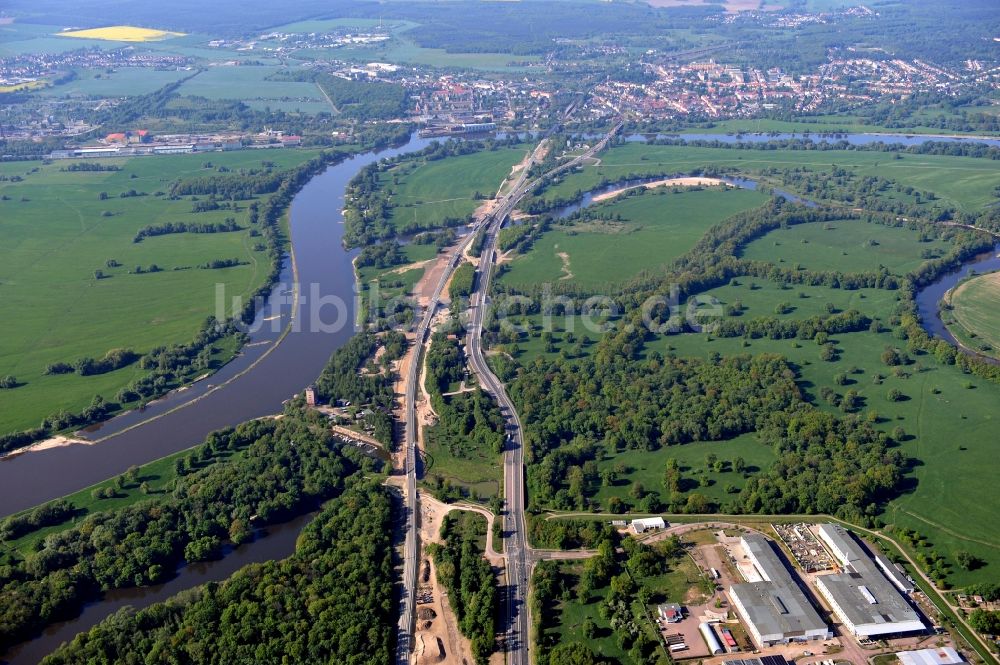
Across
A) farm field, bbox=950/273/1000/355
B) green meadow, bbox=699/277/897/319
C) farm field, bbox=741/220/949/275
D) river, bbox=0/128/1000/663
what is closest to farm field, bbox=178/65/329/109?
river, bbox=0/128/1000/663

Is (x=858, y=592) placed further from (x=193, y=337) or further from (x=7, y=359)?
(x=7, y=359)

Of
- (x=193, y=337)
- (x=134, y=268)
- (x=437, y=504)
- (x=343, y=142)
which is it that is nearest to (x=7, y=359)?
(x=193, y=337)

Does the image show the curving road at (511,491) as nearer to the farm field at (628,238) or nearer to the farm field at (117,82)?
the farm field at (628,238)

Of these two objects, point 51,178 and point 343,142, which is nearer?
point 51,178

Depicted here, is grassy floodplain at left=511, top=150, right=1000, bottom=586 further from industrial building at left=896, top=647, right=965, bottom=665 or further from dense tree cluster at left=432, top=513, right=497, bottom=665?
dense tree cluster at left=432, top=513, right=497, bottom=665

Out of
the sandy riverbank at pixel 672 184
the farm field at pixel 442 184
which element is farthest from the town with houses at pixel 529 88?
the sandy riverbank at pixel 672 184

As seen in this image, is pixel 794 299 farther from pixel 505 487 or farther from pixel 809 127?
pixel 809 127
